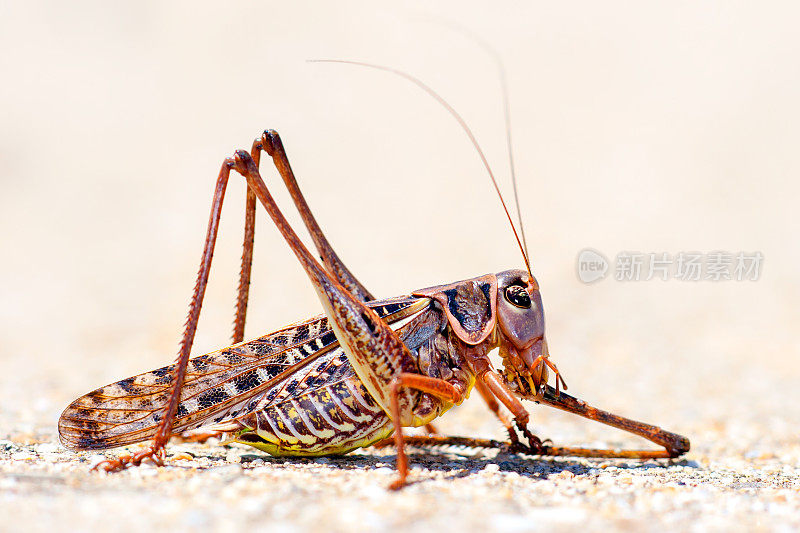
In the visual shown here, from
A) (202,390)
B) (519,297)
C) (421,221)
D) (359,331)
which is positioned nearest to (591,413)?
(519,297)

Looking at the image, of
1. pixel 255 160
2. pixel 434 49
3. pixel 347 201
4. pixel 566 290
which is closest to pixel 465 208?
pixel 347 201

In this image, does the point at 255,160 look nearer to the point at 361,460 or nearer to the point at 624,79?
the point at 361,460

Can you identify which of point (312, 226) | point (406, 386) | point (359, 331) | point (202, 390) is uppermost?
point (312, 226)

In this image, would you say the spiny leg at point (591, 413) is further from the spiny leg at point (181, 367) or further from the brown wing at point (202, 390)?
the spiny leg at point (181, 367)

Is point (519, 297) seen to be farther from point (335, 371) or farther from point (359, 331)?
point (335, 371)

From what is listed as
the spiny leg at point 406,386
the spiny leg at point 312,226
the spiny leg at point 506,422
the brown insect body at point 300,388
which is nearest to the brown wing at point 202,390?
the brown insect body at point 300,388

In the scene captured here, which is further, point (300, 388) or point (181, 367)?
point (300, 388)
